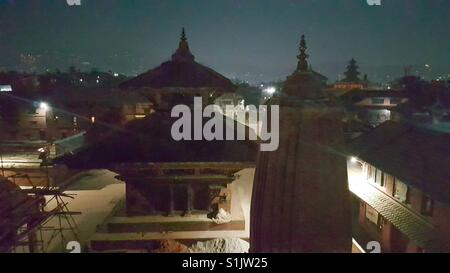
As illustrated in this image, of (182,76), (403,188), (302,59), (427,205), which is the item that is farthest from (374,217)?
(302,59)

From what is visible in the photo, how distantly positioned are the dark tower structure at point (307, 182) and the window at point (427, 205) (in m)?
12.2

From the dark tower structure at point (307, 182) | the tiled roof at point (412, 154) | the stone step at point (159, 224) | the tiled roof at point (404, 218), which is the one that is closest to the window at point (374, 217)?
the tiled roof at point (404, 218)

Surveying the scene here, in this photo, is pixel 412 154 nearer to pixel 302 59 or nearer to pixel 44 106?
pixel 302 59

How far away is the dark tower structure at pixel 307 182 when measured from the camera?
20.6 ft

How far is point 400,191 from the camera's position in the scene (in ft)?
60.6

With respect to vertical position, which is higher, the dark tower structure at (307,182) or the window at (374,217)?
the dark tower structure at (307,182)

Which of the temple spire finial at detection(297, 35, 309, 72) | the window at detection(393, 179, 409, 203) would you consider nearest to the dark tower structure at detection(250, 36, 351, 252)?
the temple spire finial at detection(297, 35, 309, 72)

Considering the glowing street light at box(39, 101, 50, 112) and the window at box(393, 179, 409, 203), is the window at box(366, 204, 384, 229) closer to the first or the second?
the window at box(393, 179, 409, 203)

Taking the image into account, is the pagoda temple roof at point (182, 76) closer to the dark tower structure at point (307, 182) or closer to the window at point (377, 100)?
the dark tower structure at point (307, 182)

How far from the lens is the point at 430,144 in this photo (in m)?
18.9

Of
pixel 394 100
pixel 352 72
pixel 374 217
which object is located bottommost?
pixel 374 217

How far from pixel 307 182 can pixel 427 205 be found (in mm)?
13099

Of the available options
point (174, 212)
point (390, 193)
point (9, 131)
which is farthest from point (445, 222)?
point (9, 131)

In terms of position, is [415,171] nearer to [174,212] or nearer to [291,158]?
[174,212]
